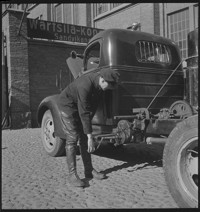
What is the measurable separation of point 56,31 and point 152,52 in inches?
349

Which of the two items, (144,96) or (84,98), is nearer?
(84,98)

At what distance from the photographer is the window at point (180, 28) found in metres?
11.4

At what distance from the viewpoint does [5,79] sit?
38.7ft

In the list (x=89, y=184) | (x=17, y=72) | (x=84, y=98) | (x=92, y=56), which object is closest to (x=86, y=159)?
(x=89, y=184)

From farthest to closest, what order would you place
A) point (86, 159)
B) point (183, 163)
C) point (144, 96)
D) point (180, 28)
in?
1. point (180, 28)
2. point (144, 96)
3. point (86, 159)
4. point (183, 163)

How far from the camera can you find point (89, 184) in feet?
12.8

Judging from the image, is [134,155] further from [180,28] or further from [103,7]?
[103,7]

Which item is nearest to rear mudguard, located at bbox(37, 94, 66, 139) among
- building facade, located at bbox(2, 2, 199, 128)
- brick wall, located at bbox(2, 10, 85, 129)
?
building facade, located at bbox(2, 2, 199, 128)

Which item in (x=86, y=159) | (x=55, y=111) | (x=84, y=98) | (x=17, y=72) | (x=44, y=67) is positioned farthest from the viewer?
(x=44, y=67)

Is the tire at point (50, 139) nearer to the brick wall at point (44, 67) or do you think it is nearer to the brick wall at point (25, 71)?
the brick wall at point (25, 71)

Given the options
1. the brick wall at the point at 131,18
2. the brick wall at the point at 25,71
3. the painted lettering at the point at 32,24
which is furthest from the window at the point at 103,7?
the painted lettering at the point at 32,24

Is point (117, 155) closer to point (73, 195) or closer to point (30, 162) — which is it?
point (30, 162)

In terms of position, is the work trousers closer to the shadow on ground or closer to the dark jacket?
the dark jacket

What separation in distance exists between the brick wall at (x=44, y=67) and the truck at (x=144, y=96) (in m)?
6.77
